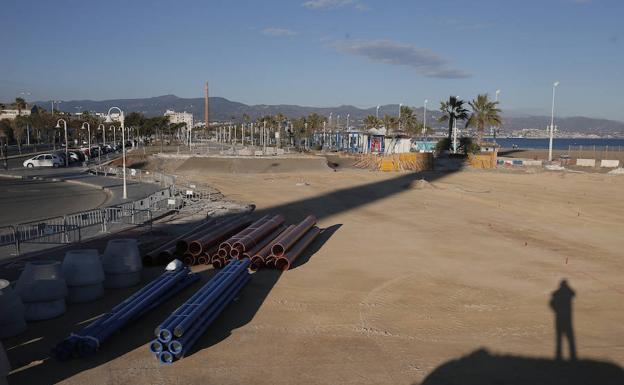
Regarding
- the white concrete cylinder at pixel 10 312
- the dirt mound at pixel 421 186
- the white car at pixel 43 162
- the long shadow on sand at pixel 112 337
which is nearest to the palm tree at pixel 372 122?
the dirt mound at pixel 421 186

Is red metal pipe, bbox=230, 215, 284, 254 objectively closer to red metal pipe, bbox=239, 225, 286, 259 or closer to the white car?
red metal pipe, bbox=239, 225, 286, 259

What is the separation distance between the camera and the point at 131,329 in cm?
1049

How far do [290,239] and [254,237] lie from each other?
1.17 meters

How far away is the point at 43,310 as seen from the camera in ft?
35.8

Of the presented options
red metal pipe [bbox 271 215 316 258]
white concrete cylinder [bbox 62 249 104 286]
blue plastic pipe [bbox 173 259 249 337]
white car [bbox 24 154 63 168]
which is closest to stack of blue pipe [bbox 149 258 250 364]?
blue plastic pipe [bbox 173 259 249 337]

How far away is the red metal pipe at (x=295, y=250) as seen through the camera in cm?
1573

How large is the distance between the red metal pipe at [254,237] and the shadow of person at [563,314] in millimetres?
8341

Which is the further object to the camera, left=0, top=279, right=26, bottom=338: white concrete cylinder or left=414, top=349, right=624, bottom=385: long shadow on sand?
left=0, top=279, right=26, bottom=338: white concrete cylinder

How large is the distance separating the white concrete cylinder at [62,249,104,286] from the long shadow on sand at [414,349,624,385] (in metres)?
7.54

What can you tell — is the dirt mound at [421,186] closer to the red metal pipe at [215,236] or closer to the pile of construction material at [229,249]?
the red metal pipe at [215,236]

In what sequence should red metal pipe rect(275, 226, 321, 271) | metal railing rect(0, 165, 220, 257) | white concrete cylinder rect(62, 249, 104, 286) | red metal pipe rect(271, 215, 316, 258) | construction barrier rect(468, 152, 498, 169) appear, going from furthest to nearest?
construction barrier rect(468, 152, 498, 169) → metal railing rect(0, 165, 220, 257) → red metal pipe rect(271, 215, 316, 258) → red metal pipe rect(275, 226, 321, 271) → white concrete cylinder rect(62, 249, 104, 286)

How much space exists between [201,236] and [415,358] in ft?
30.4

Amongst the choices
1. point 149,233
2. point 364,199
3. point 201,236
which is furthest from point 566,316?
point 364,199

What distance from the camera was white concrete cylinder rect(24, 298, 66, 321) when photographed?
35.4 feet
